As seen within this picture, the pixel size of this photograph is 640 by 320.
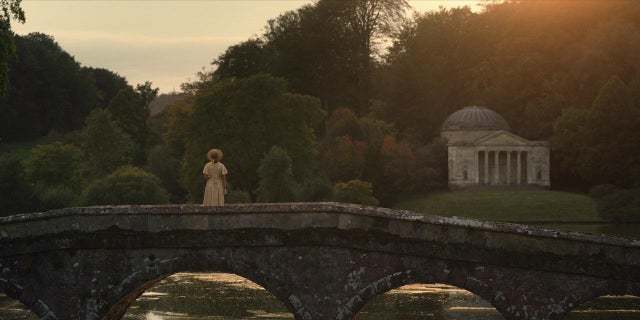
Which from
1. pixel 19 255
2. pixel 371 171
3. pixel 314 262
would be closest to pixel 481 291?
pixel 314 262

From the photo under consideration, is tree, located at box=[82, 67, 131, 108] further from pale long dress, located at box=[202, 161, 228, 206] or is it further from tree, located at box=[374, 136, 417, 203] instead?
pale long dress, located at box=[202, 161, 228, 206]

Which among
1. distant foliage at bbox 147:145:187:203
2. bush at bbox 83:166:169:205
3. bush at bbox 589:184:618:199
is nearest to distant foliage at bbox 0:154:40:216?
bush at bbox 83:166:169:205

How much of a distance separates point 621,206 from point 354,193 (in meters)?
16.7

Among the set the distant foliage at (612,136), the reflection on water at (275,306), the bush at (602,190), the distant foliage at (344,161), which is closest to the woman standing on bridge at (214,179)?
the reflection on water at (275,306)

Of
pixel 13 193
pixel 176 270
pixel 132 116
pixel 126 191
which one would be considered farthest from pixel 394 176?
pixel 176 270

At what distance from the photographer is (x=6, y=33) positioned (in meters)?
35.8

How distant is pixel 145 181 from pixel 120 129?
96.3ft

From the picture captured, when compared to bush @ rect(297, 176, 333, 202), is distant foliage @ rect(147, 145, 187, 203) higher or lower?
higher

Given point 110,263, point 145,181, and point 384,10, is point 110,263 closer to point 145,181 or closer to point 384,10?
point 145,181

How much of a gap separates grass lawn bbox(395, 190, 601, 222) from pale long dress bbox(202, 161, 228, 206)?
173 feet

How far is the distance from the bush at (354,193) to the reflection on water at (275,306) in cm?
3309

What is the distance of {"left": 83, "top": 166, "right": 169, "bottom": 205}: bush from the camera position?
3002 inches

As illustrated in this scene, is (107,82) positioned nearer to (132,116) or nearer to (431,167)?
(132,116)

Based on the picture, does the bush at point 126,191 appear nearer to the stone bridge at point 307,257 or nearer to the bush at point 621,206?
the bush at point 621,206
